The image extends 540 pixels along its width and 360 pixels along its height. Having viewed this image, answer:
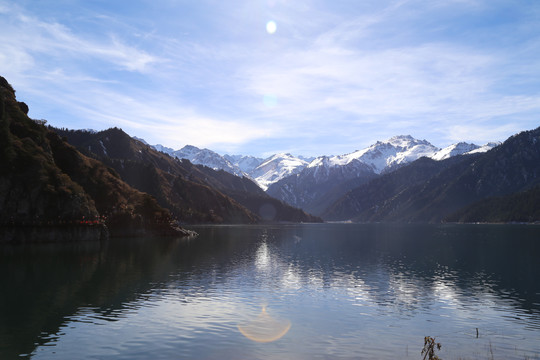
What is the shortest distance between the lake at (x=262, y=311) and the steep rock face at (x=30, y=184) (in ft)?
209

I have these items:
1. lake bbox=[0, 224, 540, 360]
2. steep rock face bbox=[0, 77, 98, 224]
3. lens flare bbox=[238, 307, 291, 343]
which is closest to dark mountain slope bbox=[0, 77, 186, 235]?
steep rock face bbox=[0, 77, 98, 224]

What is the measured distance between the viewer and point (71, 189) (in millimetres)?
170625

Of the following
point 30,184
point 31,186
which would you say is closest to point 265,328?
point 31,186

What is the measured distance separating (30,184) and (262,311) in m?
140

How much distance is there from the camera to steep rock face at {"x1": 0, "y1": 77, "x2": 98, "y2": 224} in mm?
152750

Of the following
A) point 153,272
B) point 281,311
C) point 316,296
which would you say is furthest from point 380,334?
point 153,272

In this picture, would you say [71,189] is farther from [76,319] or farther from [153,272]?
[76,319]

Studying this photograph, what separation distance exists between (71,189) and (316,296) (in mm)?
140680

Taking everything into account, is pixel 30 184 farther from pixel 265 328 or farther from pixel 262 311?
pixel 265 328

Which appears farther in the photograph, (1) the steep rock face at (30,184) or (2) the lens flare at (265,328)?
(1) the steep rock face at (30,184)

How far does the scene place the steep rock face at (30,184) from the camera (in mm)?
152750

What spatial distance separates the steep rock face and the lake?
63751 mm

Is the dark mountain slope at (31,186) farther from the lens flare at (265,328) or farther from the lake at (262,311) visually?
the lens flare at (265,328)

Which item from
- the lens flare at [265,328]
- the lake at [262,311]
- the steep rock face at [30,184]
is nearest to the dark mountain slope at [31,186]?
the steep rock face at [30,184]
